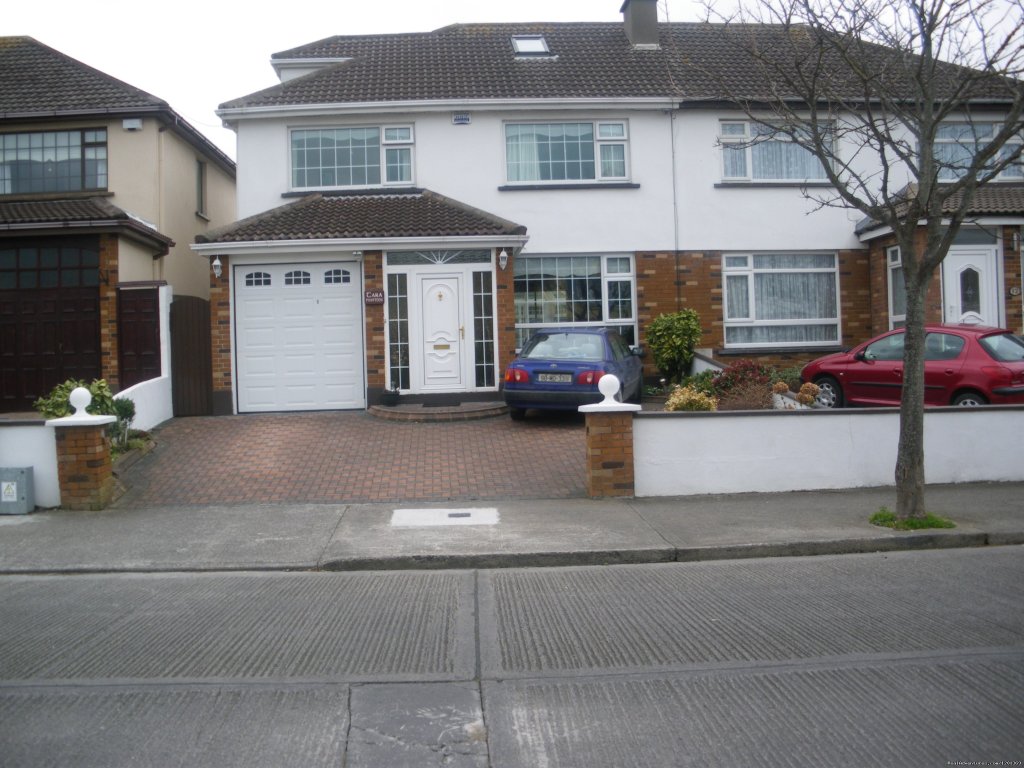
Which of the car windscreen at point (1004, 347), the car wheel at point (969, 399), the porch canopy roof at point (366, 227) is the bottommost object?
the car wheel at point (969, 399)

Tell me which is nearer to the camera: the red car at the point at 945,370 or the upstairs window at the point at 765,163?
the red car at the point at 945,370

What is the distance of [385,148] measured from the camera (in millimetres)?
17172

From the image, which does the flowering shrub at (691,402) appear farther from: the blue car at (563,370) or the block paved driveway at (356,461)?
the block paved driveway at (356,461)

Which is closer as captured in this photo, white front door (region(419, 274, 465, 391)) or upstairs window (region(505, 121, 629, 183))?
white front door (region(419, 274, 465, 391))

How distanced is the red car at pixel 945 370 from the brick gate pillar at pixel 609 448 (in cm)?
395

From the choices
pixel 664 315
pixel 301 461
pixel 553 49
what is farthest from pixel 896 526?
pixel 553 49

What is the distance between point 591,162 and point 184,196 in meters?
8.66

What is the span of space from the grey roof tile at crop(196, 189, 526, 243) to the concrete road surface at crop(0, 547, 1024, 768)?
8.59 m

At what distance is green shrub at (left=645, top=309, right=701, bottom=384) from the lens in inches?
640

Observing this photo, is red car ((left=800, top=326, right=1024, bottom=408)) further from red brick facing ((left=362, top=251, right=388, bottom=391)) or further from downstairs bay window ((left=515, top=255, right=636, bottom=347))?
red brick facing ((left=362, top=251, right=388, bottom=391))

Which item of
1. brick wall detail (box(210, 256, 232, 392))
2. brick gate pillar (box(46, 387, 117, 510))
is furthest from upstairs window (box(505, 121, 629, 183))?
brick gate pillar (box(46, 387, 117, 510))

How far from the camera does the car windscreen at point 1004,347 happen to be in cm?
1204

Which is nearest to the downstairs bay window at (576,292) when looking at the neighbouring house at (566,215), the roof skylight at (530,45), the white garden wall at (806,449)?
the neighbouring house at (566,215)

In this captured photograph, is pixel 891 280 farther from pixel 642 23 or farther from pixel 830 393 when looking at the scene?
pixel 642 23
